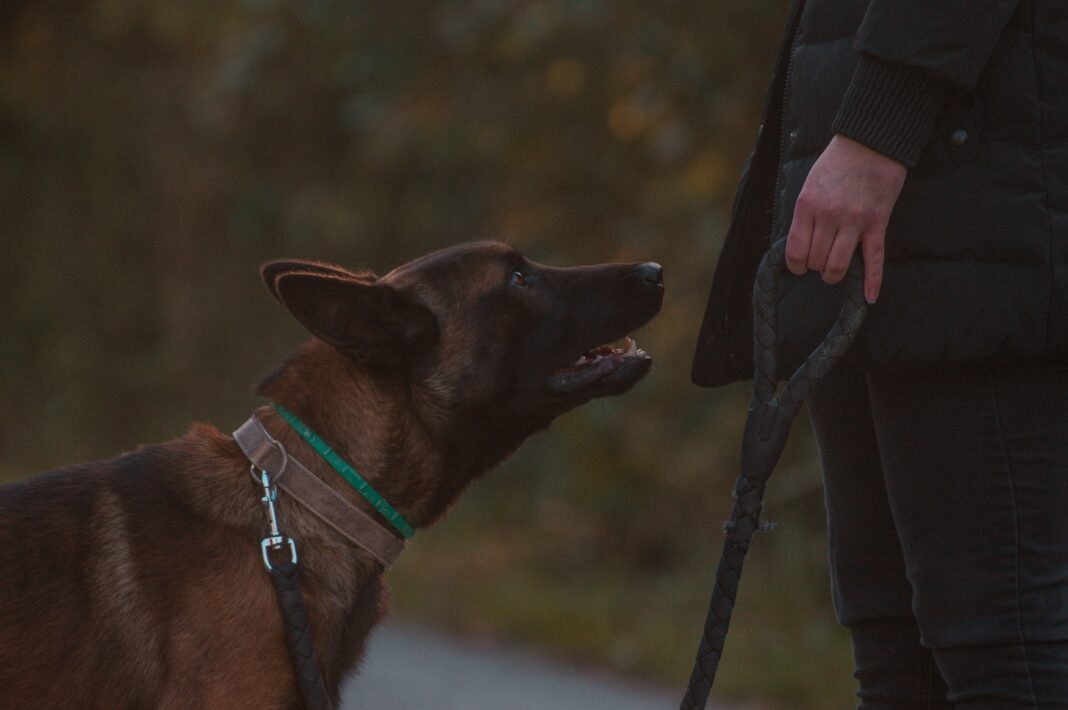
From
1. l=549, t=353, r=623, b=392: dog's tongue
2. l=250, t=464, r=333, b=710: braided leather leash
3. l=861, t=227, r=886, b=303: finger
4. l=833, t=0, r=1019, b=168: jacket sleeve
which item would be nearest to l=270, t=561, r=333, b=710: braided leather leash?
l=250, t=464, r=333, b=710: braided leather leash

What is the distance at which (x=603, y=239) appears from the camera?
880 cm

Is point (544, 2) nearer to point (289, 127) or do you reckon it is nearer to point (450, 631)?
point (450, 631)

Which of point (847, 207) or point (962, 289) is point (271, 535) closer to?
point (847, 207)

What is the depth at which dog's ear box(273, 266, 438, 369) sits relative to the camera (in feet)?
9.54

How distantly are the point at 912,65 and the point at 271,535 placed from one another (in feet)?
5.02

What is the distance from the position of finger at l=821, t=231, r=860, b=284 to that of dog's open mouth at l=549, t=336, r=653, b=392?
3.92 feet

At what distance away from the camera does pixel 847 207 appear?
2.15 meters

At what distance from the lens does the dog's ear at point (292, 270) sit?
2939mm

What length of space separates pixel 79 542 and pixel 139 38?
12.9m

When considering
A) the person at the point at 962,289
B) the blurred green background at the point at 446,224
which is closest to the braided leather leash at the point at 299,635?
the person at the point at 962,289

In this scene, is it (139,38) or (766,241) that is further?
(139,38)

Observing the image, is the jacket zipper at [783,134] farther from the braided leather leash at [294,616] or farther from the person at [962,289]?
the braided leather leash at [294,616]

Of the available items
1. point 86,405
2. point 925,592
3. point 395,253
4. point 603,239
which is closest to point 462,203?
point 395,253

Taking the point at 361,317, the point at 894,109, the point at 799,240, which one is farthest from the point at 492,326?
the point at 894,109
